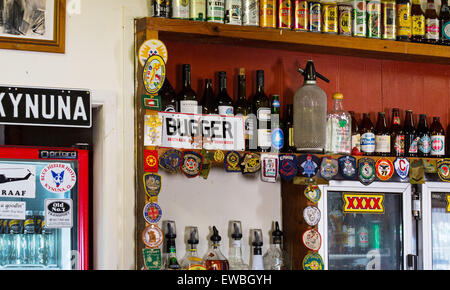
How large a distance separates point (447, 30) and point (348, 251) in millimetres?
1325

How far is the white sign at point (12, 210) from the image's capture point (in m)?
2.72

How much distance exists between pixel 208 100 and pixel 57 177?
832mm

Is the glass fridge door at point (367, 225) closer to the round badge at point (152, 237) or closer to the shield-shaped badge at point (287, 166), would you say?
the shield-shaped badge at point (287, 166)

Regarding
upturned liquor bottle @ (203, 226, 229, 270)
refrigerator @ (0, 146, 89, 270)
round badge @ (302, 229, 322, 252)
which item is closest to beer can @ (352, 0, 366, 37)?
round badge @ (302, 229, 322, 252)

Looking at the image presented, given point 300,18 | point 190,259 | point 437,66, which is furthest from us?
point 437,66

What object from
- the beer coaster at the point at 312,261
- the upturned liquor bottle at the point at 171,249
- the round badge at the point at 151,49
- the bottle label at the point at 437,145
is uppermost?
the round badge at the point at 151,49

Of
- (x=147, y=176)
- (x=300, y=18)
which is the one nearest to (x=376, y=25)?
(x=300, y=18)

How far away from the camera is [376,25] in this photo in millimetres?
3412

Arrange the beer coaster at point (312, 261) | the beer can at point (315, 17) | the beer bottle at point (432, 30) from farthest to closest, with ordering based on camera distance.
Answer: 1. the beer bottle at point (432, 30)
2. the beer can at point (315, 17)
3. the beer coaster at point (312, 261)

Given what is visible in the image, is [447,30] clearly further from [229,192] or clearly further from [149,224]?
[149,224]

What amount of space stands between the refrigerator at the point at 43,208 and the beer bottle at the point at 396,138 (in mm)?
1668

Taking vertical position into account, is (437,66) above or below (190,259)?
above

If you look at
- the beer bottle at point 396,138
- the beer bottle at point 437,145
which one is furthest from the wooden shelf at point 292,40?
the beer bottle at point 437,145
